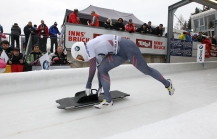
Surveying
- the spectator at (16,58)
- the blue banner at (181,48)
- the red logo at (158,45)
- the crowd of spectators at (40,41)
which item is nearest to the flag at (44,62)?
the crowd of spectators at (40,41)

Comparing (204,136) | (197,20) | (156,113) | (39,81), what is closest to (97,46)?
(156,113)

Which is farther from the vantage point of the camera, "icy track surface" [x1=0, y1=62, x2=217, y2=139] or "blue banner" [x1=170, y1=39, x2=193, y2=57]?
"blue banner" [x1=170, y1=39, x2=193, y2=57]

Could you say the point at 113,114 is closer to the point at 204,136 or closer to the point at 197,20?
the point at 204,136

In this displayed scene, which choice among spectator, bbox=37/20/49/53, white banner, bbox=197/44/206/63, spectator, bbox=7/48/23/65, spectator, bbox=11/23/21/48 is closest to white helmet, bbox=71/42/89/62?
spectator, bbox=7/48/23/65

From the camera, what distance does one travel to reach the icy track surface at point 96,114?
124 centimetres

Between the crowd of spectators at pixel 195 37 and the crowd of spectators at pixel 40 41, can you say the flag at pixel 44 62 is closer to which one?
the crowd of spectators at pixel 40 41

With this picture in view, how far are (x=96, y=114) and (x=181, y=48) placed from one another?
7707mm

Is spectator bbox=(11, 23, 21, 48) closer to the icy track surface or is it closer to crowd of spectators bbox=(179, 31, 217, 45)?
the icy track surface

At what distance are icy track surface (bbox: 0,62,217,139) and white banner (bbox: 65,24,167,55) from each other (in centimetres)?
245

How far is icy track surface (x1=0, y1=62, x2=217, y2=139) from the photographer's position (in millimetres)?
1243

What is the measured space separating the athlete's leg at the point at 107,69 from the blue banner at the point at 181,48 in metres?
6.77

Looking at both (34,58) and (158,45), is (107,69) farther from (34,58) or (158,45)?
(158,45)

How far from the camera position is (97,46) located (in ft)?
6.85

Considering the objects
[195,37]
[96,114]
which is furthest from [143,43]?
[96,114]
